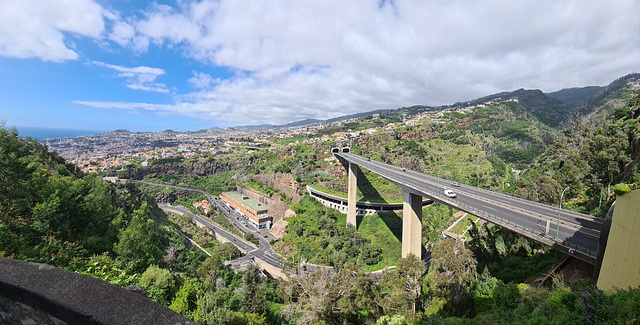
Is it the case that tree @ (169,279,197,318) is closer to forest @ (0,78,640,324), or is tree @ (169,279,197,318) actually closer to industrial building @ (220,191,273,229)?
forest @ (0,78,640,324)

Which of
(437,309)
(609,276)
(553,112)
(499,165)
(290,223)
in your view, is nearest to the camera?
(609,276)

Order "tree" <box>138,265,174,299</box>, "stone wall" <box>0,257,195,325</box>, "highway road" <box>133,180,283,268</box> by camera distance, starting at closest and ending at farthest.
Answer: "stone wall" <box>0,257,195,325</box> → "tree" <box>138,265,174,299</box> → "highway road" <box>133,180,283,268</box>

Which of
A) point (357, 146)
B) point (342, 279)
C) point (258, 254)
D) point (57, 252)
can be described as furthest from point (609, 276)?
point (357, 146)

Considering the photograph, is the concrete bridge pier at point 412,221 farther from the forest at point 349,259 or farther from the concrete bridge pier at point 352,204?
the concrete bridge pier at point 352,204

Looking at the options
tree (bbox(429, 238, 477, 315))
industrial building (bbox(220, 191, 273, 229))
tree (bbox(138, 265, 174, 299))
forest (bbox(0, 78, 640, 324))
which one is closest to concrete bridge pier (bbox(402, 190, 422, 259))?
forest (bbox(0, 78, 640, 324))

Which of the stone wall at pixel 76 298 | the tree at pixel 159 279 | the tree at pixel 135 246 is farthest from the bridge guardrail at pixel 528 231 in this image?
the tree at pixel 135 246

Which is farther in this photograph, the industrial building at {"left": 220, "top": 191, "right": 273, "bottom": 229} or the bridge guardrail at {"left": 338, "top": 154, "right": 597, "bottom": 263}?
the industrial building at {"left": 220, "top": 191, "right": 273, "bottom": 229}

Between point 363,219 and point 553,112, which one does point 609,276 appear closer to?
point 363,219

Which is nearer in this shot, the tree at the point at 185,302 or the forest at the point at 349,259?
the forest at the point at 349,259
